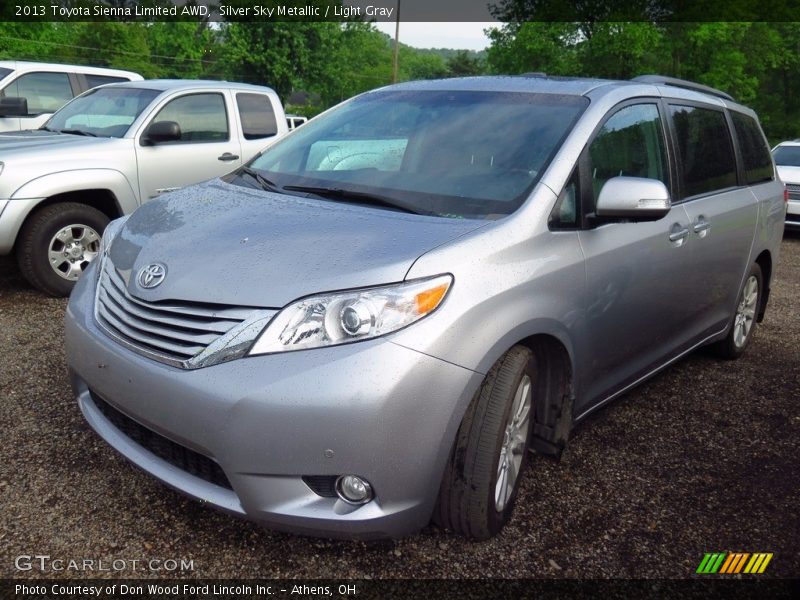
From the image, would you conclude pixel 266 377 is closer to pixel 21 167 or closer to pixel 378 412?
pixel 378 412

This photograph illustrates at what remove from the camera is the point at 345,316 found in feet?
7.00

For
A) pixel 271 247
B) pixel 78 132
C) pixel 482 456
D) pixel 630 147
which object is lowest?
pixel 482 456

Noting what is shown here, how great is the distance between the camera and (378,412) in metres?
2.04

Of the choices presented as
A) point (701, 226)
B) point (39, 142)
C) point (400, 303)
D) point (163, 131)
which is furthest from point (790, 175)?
point (400, 303)

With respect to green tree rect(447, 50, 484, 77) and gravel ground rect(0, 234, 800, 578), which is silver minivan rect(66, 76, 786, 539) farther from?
green tree rect(447, 50, 484, 77)

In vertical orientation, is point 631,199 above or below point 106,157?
above

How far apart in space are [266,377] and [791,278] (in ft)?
25.4

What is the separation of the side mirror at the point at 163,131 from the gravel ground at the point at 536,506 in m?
2.30

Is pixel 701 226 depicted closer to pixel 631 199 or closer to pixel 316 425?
pixel 631 199

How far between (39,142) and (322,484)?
4.57 metres

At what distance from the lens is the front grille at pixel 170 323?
2.21 metres

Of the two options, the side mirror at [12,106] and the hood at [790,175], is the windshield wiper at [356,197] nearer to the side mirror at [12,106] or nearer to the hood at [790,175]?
the side mirror at [12,106]

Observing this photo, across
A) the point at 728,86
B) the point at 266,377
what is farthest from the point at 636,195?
the point at 728,86

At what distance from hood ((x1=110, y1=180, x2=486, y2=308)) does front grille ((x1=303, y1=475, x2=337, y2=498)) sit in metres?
0.54
